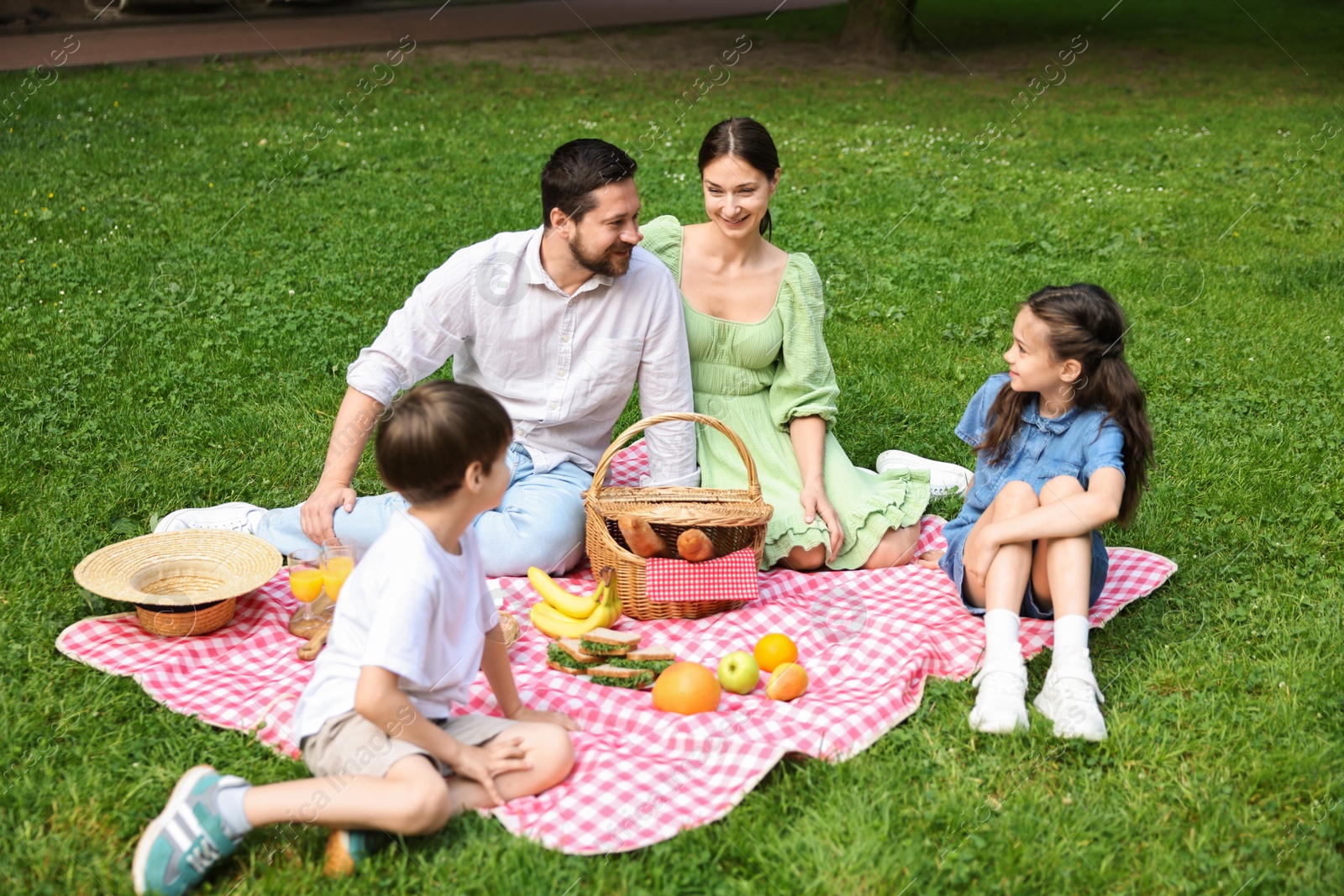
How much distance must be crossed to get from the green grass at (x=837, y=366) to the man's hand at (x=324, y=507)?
2.29 feet

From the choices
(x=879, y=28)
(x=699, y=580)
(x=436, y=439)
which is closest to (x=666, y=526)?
(x=699, y=580)

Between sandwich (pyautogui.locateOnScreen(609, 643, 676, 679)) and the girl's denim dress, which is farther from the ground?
the girl's denim dress

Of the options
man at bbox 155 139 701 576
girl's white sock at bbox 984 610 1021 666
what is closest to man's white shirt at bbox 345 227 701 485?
man at bbox 155 139 701 576

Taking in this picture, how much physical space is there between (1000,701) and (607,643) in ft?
3.74

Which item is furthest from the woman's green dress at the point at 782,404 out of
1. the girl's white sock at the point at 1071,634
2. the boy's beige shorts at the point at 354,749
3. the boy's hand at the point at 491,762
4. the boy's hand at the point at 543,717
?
the boy's beige shorts at the point at 354,749

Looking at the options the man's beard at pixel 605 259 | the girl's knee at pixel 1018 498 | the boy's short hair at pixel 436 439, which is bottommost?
the girl's knee at pixel 1018 498

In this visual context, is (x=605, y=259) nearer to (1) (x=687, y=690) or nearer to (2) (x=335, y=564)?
(2) (x=335, y=564)

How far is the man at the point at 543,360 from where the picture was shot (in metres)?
3.97

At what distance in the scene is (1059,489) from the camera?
3.68 metres

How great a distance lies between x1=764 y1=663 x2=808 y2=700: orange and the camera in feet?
11.4

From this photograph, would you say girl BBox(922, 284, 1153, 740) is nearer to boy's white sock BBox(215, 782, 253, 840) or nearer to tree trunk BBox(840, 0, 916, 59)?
boy's white sock BBox(215, 782, 253, 840)

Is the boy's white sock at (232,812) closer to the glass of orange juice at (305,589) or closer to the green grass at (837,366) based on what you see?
the green grass at (837,366)

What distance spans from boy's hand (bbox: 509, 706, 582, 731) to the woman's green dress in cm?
130

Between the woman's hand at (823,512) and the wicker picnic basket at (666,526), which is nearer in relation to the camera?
the wicker picnic basket at (666,526)
